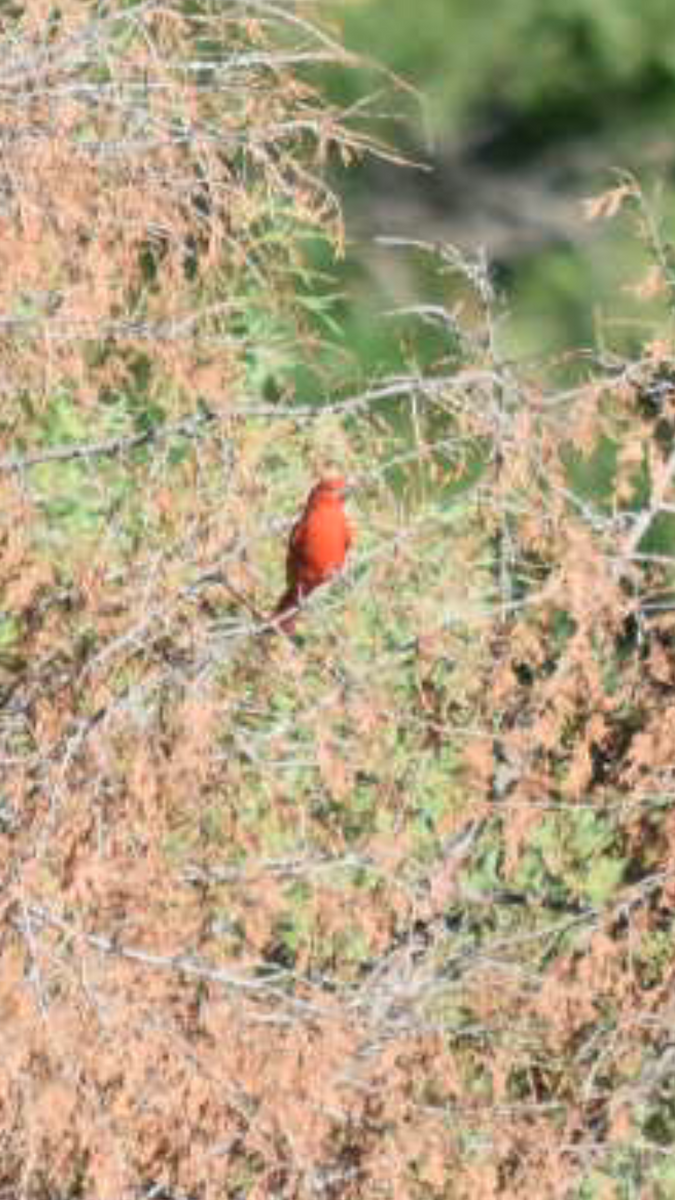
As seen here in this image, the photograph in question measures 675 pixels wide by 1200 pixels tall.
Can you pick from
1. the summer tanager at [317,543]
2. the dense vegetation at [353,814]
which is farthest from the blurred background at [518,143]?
the dense vegetation at [353,814]

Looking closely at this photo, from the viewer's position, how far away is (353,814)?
5039 mm

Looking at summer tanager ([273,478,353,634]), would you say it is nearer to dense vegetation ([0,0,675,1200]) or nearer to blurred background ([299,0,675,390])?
dense vegetation ([0,0,675,1200])

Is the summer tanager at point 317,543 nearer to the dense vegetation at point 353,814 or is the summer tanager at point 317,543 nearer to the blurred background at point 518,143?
the dense vegetation at point 353,814

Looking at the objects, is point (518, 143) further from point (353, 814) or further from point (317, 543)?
point (353, 814)

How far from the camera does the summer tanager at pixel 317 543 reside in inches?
199

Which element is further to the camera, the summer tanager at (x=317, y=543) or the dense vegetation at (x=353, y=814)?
the summer tanager at (x=317, y=543)

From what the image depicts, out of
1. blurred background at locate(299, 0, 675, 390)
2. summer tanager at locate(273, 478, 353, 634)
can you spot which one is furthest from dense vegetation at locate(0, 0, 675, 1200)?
blurred background at locate(299, 0, 675, 390)

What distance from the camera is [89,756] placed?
4.36 meters

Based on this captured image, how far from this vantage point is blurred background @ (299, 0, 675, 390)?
1292 centimetres

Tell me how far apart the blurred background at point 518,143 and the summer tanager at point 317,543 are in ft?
23.7

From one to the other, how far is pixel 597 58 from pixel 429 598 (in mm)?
9939

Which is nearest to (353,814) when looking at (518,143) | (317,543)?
(317,543)

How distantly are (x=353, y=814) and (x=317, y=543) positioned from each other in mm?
432

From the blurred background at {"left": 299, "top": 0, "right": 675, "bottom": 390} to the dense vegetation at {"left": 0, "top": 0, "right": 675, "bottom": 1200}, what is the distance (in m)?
7.73
